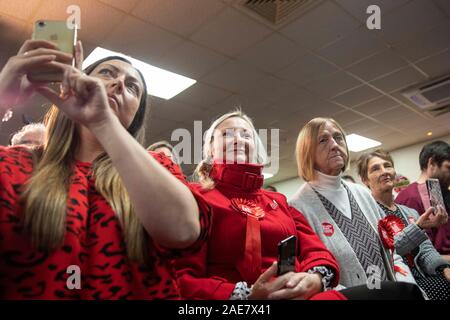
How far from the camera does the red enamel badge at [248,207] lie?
1302mm

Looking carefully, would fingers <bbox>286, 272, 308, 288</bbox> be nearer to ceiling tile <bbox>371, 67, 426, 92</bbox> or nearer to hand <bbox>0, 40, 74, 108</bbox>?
hand <bbox>0, 40, 74, 108</bbox>

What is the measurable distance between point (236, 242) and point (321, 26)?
2966mm

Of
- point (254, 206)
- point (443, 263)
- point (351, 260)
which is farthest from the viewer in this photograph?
point (443, 263)

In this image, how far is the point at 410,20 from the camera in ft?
11.7

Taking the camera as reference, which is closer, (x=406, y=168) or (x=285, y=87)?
(x=285, y=87)

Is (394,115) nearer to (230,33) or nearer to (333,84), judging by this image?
(333,84)

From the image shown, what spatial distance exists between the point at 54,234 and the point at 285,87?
14.3 ft

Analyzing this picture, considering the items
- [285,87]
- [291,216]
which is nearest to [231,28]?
[285,87]

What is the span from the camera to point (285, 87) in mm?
4715

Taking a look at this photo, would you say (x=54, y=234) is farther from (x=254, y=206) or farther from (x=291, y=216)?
(x=291, y=216)

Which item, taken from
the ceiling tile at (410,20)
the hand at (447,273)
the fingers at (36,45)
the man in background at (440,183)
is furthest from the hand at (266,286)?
the ceiling tile at (410,20)

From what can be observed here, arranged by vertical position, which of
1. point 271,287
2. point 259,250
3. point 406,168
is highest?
point 406,168

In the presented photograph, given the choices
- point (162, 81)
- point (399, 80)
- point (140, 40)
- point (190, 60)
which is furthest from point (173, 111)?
point (399, 80)

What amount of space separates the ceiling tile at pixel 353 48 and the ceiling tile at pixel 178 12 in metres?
1.49
